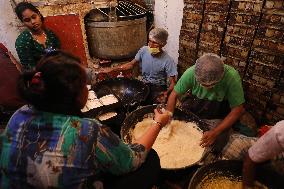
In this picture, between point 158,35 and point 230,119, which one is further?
point 158,35

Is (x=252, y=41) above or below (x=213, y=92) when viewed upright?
above

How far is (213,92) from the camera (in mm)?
3020

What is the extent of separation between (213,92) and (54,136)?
2.15 m

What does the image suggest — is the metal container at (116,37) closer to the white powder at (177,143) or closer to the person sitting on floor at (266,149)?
the white powder at (177,143)

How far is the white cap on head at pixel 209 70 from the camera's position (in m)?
2.54

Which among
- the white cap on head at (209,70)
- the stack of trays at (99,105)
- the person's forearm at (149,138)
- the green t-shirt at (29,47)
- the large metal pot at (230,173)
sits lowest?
the large metal pot at (230,173)

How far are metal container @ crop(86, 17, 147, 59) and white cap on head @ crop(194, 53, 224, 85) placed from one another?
2381 mm

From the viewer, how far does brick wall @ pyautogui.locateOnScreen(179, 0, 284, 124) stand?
3.03 m

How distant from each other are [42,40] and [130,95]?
176cm

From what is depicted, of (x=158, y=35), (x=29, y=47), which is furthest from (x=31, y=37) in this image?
(x=158, y=35)

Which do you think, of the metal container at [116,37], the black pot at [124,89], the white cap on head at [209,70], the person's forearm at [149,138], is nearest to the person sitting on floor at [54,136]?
the person's forearm at [149,138]

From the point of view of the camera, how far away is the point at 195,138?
9.84ft

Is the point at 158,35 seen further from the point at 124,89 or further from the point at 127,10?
the point at 127,10

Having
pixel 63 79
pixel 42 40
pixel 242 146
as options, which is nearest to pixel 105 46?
pixel 42 40
